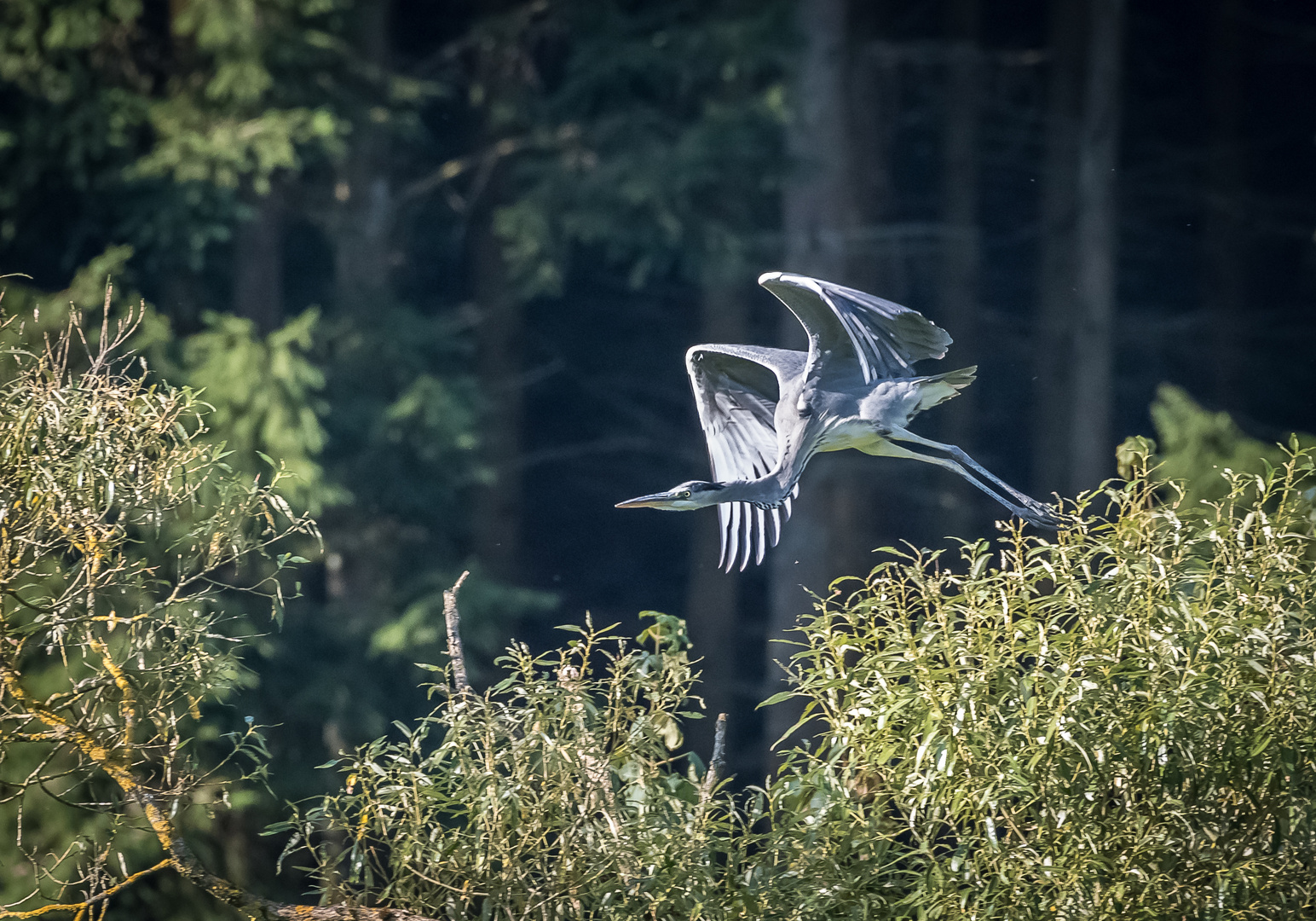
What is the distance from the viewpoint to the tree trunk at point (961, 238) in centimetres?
625

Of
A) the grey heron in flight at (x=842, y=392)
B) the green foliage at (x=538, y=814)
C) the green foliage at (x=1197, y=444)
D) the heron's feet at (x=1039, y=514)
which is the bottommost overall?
the green foliage at (x=538, y=814)

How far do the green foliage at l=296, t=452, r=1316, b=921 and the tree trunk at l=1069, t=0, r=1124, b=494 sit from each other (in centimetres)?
389

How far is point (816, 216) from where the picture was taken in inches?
216

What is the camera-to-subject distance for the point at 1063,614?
1.86 metres

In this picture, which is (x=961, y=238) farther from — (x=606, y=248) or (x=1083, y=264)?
(x=606, y=248)

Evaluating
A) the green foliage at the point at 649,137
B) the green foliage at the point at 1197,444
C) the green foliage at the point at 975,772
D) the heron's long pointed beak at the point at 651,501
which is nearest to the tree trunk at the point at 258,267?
the green foliage at the point at 649,137

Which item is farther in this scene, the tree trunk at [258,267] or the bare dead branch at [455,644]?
the tree trunk at [258,267]

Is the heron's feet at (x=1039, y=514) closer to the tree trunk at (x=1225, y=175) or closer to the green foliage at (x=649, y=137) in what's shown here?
the green foliage at (x=649, y=137)

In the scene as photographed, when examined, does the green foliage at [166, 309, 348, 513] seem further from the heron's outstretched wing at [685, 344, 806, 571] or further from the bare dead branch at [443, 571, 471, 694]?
the bare dead branch at [443, 571, 471, 694]

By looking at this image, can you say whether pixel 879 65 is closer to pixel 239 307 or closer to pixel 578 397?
pixel 578 397

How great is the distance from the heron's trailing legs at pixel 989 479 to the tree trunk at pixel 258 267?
12.0 feet

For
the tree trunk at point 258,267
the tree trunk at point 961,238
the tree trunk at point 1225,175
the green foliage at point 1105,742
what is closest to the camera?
the green foliage at point 1105,742

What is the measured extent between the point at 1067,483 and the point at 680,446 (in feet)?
6.79

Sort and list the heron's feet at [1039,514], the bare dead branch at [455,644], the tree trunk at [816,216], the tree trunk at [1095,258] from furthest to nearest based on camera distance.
Answer: the tree trunk at [1095,258]
the tree trunk at [816,216]
the heron's feet at [1039,514]
the bare dead branch at [455,644]
